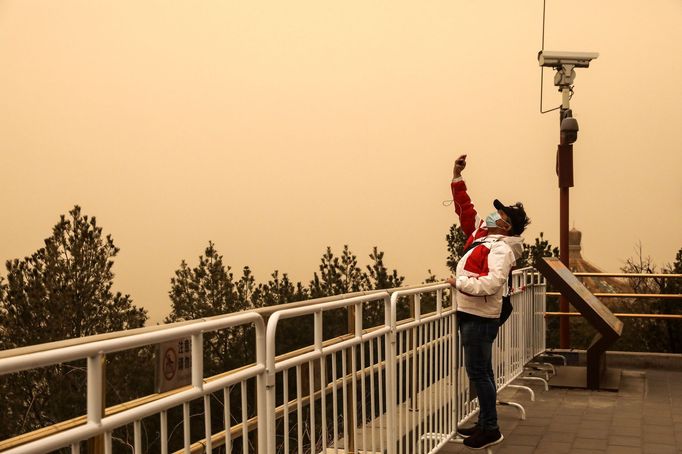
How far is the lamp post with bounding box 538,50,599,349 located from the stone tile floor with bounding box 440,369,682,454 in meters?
1.84

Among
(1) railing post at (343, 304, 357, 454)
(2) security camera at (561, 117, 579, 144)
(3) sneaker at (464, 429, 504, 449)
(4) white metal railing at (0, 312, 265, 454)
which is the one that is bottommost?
(3) sneaker at (464, 429, 504, 449)

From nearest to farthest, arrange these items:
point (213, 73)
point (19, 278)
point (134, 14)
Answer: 1. point (19, 278)
2. point (213, 73)
3. point (134, 14)

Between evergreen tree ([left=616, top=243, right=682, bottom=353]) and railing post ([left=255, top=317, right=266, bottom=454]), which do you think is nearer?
railing post ([left=255, top=317, right=266, bottom=454])

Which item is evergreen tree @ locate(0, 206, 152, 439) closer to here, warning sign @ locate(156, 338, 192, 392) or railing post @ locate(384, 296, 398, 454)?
railing post @ locate(384, 296, 398, 454)

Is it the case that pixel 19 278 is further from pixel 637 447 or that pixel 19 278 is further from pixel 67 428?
pixel 67 428

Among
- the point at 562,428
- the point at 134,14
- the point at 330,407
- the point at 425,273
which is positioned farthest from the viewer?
the point at 134,14

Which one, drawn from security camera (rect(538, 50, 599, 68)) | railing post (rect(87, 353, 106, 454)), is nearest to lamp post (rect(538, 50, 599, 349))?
security camera (rect(538, 50, 599, 68))

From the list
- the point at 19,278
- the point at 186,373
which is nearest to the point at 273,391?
the point at 186,373

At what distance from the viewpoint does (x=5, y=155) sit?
2256 inches

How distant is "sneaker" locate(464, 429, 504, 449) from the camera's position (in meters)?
5.77

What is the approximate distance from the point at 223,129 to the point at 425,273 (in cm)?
2469

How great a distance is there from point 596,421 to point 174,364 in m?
5.56

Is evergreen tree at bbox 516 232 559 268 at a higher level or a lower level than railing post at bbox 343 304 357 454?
lower

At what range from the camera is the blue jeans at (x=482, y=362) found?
5750mm
